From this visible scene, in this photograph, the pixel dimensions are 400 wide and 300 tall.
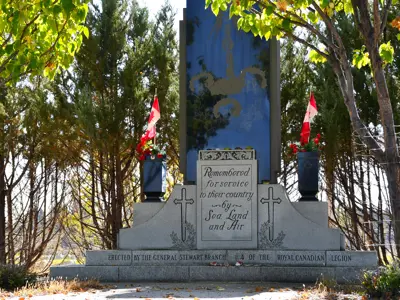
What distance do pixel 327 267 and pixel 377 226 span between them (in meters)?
5.39

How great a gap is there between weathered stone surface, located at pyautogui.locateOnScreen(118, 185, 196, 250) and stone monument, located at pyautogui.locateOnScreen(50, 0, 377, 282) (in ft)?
0.06

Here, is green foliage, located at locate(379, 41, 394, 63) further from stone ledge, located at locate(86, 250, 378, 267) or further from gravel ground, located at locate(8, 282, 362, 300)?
stone ledge, located at locate(86, 250, 378, 267)

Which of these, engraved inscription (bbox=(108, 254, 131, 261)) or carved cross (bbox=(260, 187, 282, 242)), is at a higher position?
carved cross (bbox=(260, 187, 282, 242))

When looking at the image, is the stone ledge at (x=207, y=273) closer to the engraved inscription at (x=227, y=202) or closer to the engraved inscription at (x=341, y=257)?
the engraved inscription at (x=341, y=257)

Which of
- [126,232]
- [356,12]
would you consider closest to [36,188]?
[126,232]

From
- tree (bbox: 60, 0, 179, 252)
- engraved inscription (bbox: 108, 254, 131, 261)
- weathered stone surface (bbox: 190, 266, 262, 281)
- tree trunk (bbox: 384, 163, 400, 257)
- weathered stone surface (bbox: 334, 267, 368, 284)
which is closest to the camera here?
tree trunk (bbox: 384, 163, 400, 257)

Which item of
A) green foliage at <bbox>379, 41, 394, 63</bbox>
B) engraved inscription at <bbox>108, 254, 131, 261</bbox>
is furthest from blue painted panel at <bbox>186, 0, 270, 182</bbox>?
green foliage at <bbox>379, 41, 394, 63</bbox>

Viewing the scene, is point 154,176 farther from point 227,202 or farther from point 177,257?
point 177,257

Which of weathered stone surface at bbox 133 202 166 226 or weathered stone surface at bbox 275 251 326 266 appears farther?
weathered stone surface at bbox 133 202 166 226

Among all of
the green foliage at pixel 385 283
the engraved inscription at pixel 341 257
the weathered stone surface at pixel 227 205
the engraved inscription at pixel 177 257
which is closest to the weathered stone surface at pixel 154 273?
the engraved inscription at pixel 177 257

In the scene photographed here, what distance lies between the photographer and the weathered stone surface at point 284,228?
1236 centimetres

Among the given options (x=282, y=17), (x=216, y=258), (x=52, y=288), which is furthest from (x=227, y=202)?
(x=282, y=17)

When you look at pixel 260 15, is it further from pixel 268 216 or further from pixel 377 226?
pixel 377 226

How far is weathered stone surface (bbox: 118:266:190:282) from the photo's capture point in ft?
39.0
